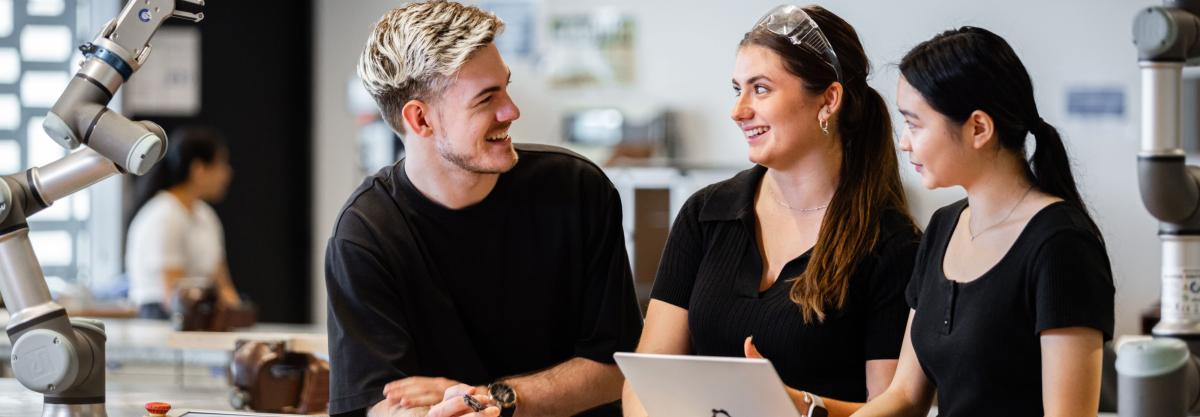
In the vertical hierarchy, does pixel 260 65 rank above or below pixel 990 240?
above

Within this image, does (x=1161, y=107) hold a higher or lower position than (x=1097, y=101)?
lower

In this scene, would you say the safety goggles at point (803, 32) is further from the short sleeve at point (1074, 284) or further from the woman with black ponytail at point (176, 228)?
the woman with black ponytail at point (176, 228)

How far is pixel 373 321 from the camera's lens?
244cm

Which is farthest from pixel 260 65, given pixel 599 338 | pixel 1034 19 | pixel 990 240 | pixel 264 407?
pixel 990 240

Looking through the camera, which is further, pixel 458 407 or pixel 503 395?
pixel 503 395

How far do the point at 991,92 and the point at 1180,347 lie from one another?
49cm

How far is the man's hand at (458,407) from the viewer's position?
2.28 metres

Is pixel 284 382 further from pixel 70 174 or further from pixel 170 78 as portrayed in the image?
pixel 170 78

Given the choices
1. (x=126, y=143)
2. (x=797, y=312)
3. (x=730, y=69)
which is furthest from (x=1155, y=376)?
(x=730, y=69)

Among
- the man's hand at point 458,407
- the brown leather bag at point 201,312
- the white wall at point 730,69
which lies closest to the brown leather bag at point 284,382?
the man's hand at point 458,407

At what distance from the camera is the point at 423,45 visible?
2473 mm

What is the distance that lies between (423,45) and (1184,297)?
4.28ft

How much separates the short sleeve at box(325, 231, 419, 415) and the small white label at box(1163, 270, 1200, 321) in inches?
48.7

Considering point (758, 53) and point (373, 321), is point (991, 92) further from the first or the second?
point (373, 321)
